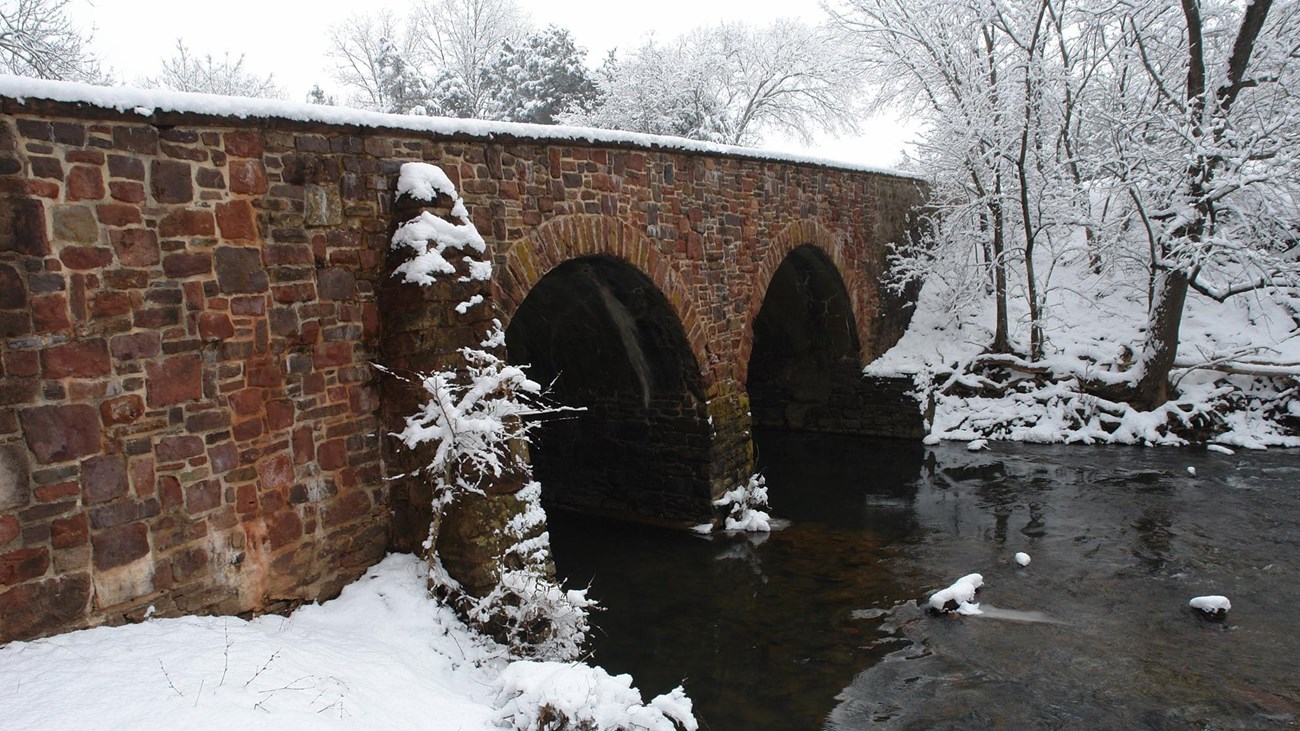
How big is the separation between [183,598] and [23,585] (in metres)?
0.87

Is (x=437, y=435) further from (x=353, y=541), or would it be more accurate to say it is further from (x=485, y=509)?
(x=353, y=541)

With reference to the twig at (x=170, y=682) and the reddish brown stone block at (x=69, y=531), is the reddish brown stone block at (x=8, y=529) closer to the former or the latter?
the reddish brown stone block at (x=69, y=531)

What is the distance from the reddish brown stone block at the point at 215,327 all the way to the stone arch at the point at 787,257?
6.78 metres

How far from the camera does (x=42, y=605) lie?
412 centimetres

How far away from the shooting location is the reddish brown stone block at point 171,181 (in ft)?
15.3

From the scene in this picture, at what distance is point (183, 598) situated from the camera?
478cm

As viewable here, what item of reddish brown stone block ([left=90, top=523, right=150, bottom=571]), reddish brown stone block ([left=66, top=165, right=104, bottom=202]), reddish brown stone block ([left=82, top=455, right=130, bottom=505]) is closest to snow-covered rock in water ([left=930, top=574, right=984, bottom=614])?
reddish brown stone block ([left=90, top=523, right=150, bottom=571])

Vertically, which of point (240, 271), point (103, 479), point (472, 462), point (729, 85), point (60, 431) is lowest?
point (472, 462)

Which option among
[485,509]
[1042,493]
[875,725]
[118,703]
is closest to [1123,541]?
[1042,493]

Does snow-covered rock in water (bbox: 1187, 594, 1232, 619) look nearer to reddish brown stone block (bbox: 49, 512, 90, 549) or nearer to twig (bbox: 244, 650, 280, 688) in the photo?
twig (bbox: 244, 650, 280, 688)

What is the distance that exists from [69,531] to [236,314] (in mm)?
1525

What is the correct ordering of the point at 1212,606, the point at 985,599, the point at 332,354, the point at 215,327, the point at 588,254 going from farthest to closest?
the point at 588,254 → the point at 985,599 → the point at 1212,606 → the point at 332,354 → the point at 215,327

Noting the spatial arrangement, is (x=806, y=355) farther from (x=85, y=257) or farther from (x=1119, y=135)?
(x=85, y=257)

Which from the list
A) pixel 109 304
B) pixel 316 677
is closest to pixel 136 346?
pixel 109 304
